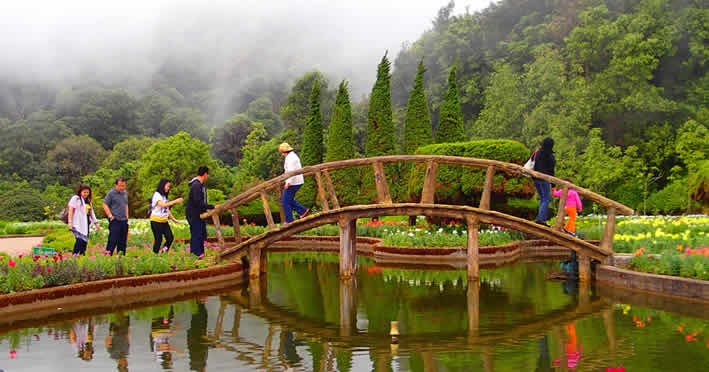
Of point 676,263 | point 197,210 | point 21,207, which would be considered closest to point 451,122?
point 197,210

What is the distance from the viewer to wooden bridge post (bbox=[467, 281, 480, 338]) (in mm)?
8281

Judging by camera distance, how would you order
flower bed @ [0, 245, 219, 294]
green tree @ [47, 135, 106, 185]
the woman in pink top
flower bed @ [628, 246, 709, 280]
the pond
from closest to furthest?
the pond
flower bed @ [0, 245, 219, 294]
flower bed @ [628, 246, 709, 280]
the woman in pink top
green tree @ [47, 135, 106, 185]

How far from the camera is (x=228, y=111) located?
11731cm

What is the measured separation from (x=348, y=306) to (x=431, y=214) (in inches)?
125

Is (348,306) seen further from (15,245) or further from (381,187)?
(15,245)

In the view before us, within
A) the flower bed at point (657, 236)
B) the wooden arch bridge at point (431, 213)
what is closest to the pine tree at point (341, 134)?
the flower bed at point (657, 236)

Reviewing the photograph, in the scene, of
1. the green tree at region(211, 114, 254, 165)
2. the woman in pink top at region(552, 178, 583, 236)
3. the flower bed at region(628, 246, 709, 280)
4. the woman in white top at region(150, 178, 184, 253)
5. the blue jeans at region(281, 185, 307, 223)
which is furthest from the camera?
the green tree at region(211, 114, 254, 165)

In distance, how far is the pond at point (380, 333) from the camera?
662 cm

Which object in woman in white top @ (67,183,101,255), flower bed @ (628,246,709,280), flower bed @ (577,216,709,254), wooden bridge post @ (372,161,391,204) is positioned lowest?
flower bed @ (628,246,709,280)

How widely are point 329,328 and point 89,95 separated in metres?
93.7

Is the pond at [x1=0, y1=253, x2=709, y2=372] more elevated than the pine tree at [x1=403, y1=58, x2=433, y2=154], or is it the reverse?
the pine tree at [x1=403, y1=58, x2=433, y2=154]

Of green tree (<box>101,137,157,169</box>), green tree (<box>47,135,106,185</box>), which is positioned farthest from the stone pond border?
green tree (<box>47,135,106,185</box>)

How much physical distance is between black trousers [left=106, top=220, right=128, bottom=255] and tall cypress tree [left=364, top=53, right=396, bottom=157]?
1654cm

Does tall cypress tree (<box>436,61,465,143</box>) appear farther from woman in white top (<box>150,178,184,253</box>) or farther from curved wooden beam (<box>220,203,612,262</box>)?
woman in white top (<box>150,178,184,253</box>)
